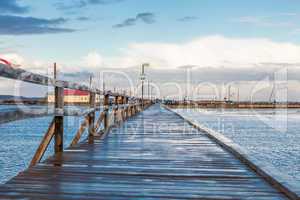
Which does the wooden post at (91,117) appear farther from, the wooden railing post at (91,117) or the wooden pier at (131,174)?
the wooden pier at (131,174)

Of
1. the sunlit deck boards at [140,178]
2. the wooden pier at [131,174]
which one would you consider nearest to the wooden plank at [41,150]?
the wooden pier at [131,174]

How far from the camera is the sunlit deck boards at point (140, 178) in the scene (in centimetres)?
438

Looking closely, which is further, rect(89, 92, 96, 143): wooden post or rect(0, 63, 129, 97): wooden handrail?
rect(89, 92, 96, 143): wooden post

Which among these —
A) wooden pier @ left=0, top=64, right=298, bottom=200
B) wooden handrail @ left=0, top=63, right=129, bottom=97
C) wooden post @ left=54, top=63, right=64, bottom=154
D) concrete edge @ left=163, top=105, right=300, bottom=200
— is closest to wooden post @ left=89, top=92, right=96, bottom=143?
wooden pier @ left=0, top=64, right=298, bottom=200

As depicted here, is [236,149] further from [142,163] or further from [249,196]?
[249,196]

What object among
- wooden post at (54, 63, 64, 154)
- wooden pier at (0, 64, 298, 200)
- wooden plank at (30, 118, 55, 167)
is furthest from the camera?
wooden post at (54, 63, 64, 154)

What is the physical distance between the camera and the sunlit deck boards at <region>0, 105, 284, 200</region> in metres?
4.38

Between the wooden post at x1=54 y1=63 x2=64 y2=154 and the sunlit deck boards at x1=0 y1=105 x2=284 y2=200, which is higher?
the wooden post at x1=54 y1=63 x2=64 y2=154

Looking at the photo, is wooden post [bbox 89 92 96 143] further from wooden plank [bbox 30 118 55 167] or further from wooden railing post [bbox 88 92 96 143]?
wooden plank [bbox 30 118 55 167]

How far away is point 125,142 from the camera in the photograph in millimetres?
9695

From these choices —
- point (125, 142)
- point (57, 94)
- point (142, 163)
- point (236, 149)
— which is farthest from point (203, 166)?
point (125, 142)

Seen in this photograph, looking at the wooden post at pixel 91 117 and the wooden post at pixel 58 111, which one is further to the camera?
the wooden post at pixel 91 117

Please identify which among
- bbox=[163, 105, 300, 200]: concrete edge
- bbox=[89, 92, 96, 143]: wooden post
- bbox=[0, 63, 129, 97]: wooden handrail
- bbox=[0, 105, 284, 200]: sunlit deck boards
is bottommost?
bbox=[0, 105, 284, 200]: sunlit deck boards

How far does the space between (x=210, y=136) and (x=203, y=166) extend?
4.59 m
